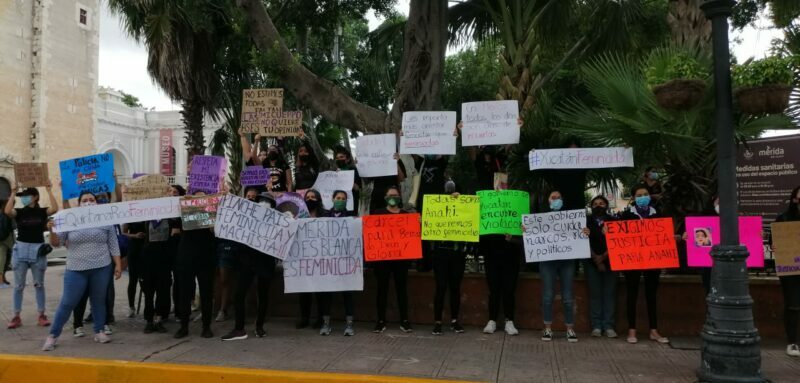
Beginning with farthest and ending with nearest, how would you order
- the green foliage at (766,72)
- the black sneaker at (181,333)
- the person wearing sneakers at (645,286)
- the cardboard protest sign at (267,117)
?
the cardboard protest sign at (267,117) < the black sneaker at (181,333) < the person wearing sneakers at (645,286) < the green foliage at (766,72)

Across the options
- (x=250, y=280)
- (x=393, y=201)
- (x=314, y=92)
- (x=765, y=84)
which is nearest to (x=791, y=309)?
(x=765, y=84)

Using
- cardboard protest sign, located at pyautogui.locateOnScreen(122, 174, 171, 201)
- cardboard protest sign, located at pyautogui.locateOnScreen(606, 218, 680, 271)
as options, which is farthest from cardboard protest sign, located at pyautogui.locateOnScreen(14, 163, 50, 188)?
cardboard protest sign, located at pyautogui.locateOnScreen(606, 218, 680, 271)

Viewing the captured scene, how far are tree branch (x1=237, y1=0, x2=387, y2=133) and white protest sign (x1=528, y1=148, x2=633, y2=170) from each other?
295 centimetres

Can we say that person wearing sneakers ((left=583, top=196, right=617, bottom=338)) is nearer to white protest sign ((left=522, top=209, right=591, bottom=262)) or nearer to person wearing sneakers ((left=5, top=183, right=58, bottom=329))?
white protest sign ((left=522, top=209, right=591, bottom=262))

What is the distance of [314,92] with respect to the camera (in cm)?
897

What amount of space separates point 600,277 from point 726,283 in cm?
210

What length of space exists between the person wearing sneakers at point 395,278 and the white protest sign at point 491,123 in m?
1.24

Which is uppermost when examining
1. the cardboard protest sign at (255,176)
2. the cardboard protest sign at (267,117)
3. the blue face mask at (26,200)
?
the cardboard protest sign at (267,117)

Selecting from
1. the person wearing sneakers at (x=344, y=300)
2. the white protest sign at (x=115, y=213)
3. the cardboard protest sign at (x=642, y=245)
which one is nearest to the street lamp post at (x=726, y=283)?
A: the cardboard protest sign at (x=642, y=245)

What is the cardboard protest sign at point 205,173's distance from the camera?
7215mm

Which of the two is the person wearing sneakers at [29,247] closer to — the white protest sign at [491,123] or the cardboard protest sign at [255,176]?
the cardboard protest sign at [255,176]

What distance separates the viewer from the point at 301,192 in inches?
305

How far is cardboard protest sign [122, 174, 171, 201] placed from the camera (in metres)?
7.46

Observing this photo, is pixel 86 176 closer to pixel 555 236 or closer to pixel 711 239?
pixel 555 236
